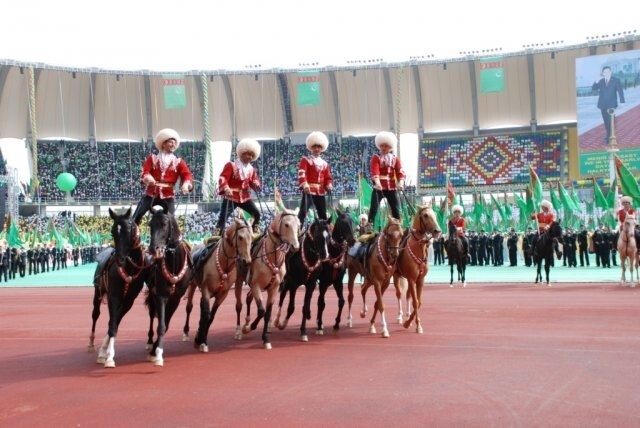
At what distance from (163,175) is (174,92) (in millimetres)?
51015

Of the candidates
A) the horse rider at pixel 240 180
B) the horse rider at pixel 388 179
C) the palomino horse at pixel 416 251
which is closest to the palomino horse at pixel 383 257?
the palomino horse at pixel 416 251

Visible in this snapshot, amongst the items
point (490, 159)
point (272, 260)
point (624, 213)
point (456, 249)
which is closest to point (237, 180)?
point (272, 260)

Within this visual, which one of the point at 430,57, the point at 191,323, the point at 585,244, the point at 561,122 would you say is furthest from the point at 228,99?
the point at 191,323

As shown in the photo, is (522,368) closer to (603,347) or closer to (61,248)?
(603,347)

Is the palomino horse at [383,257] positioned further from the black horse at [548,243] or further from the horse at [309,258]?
the black horse at [548,243]

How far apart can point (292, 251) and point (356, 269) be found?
2.68 metres

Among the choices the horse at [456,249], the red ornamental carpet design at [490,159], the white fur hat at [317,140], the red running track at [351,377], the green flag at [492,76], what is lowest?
the red running track at [351,377]

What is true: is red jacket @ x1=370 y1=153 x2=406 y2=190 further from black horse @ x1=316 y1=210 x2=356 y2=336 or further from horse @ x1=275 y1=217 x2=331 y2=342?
horse @ x1=275 y1=217 x2=331 y2=342

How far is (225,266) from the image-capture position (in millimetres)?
10297

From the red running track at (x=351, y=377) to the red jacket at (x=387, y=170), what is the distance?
2678mm

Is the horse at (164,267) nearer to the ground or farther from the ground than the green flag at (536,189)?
nearer to the ground

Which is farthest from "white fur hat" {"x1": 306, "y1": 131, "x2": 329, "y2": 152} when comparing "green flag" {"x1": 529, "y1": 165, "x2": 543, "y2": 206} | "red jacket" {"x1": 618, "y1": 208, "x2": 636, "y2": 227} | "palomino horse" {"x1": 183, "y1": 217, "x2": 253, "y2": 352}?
"green flag" {"x1": 529, "y1": 165, "x2": 543, "y2": 206}

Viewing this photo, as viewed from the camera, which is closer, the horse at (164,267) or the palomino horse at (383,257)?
the horse at (164,267)

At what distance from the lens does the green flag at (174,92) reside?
2324 inches
